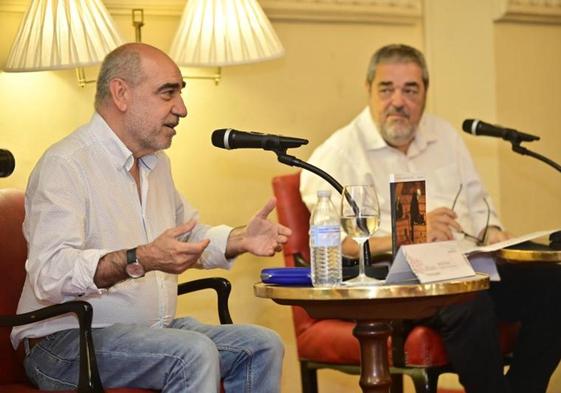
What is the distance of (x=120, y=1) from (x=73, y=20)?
1.42ft

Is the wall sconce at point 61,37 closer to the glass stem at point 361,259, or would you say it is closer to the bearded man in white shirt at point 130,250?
the bearded man in white shirt at point 130,250

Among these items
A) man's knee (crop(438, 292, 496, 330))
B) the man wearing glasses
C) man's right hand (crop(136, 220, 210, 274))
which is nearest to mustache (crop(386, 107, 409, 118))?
the man wearing glasses

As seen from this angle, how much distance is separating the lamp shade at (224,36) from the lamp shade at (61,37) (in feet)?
1.13

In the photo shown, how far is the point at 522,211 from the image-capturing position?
4.86 metres

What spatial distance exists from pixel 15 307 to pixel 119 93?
66cm

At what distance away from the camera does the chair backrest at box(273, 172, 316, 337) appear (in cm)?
374

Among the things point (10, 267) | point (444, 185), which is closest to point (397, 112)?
point (444, 185)

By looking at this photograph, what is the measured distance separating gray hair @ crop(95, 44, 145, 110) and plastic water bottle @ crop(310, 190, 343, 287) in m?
0.73

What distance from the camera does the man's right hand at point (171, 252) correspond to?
2.55 m

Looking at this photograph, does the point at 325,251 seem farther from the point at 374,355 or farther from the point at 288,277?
the point at 374,355

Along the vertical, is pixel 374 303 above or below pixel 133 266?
below

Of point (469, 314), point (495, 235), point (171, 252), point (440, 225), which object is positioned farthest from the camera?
point (495, 235)

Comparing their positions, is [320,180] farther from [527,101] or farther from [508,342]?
[527,101]

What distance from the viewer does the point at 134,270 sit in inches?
103
